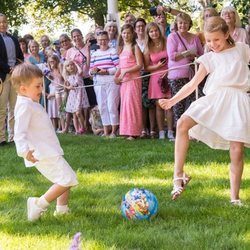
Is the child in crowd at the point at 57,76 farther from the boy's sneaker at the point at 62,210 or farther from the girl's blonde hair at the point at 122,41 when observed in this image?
the boy's sneaker at the point at 62,210

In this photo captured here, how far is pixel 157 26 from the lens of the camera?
9898 mm

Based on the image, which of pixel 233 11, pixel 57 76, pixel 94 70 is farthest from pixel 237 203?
pixel 57 76

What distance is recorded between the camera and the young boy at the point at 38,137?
15.8 feet

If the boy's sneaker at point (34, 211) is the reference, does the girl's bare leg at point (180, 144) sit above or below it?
above

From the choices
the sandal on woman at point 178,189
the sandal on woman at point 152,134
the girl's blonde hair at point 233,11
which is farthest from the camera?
the sandal on woman at point 152,134

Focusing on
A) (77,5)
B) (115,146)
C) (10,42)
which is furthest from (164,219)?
(77,5)

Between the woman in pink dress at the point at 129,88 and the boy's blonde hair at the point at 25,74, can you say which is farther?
the woman in pink dress at the point at 129,88

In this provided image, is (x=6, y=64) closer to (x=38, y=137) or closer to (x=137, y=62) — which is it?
(x=137, y=62)

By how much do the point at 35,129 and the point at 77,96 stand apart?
7.38 metres

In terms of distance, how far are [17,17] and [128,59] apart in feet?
68.4

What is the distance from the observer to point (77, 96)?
1223cm

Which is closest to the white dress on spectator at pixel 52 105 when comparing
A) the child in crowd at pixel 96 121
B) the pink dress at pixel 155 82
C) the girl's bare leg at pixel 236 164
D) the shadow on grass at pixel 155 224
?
the child in crowd at pixel 96 121

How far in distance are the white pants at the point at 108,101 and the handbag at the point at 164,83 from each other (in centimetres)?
118

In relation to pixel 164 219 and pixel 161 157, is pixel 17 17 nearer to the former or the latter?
pixel 161 157
